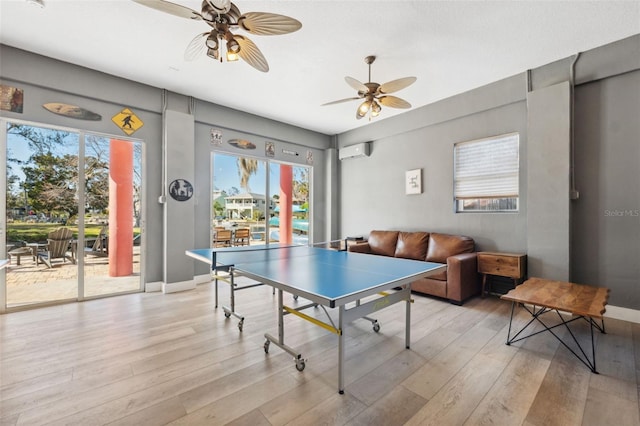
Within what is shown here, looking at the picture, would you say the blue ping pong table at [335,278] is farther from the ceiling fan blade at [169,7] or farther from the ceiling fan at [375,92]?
the ceiling fan blade at [169,7]

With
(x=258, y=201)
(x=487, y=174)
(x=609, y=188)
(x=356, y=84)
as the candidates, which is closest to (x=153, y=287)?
(x=258, y=201)

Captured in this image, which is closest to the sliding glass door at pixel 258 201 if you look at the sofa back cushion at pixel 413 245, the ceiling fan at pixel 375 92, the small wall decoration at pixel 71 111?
the small wall decoration at pixel 71 111

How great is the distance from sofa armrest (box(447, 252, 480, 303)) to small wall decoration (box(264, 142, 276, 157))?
13.6ft

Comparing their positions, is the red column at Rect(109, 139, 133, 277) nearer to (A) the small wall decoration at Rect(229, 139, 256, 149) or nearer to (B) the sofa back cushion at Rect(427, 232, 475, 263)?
(A) the small wall decoration at Rect(229, 139, 256, 149)

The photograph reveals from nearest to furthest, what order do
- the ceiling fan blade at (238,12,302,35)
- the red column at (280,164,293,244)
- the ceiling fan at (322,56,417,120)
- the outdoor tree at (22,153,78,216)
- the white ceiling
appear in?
the ceiling fan blade at (238,12,302,35), the white ceiling, the ceiling fan at (322,56,417,120), the outdoor tree at (22,153,78,216), the red column at (280,164,293,244)

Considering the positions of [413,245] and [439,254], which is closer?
[439,254]

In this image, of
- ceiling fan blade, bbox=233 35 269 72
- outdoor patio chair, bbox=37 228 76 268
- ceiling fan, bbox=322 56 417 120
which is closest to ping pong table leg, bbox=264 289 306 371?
ceiling fan blade, bbox=233 35 269 72

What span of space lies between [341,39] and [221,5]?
1599 mm

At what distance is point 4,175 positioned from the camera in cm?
347

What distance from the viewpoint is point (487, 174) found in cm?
442

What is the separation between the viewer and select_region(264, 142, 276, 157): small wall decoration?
5984mm

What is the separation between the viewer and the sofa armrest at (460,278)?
371cm

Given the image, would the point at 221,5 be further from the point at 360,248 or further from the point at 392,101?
the point at 360,248

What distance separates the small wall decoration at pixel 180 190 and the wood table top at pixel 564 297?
4640 mm
